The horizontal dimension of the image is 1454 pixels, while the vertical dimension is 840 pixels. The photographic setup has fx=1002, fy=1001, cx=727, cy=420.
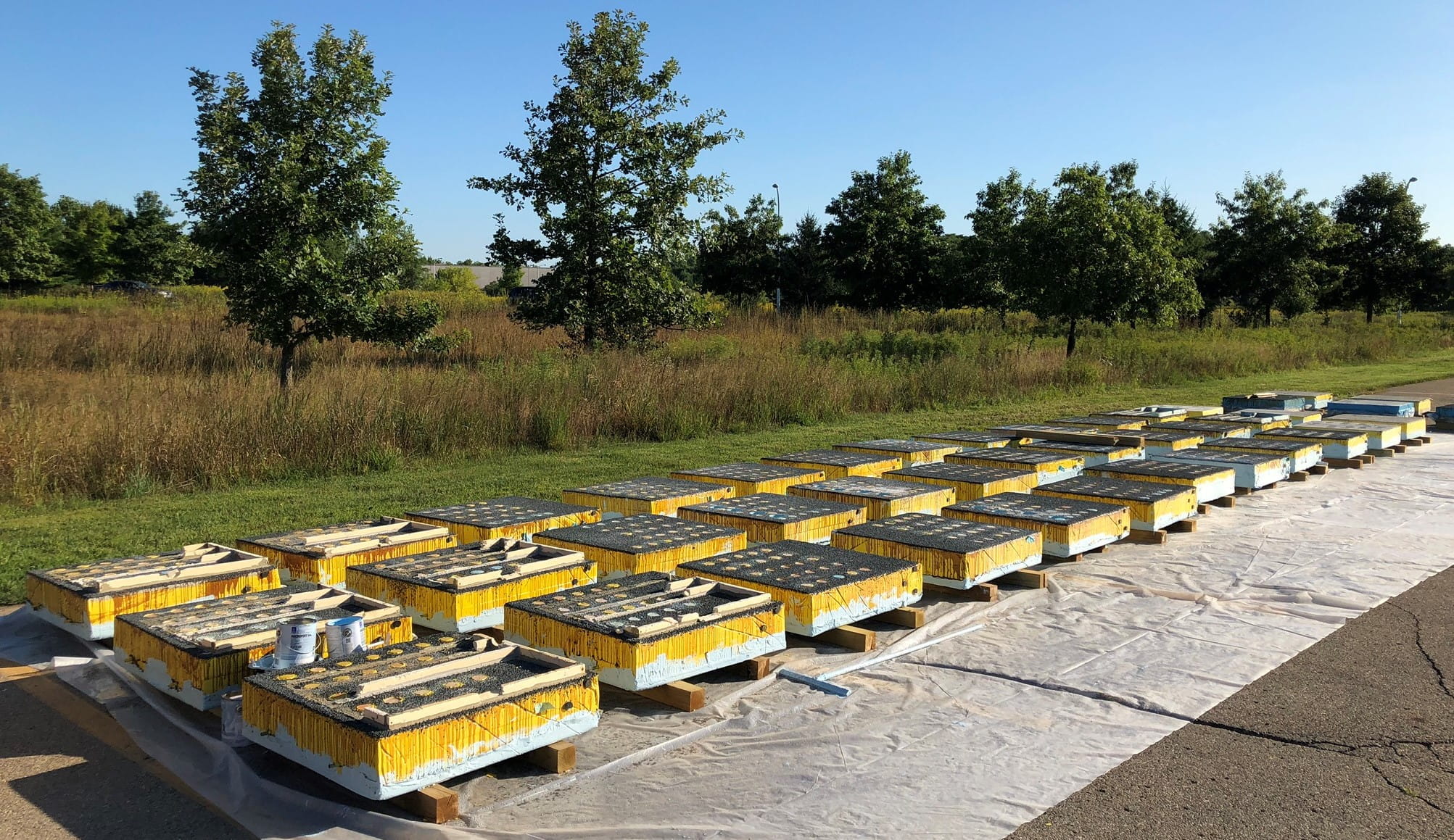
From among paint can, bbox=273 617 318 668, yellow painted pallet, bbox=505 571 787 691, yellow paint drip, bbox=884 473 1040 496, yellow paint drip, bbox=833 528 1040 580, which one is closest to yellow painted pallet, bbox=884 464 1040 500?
yellow paint drip, bbox=884 473 1040 496

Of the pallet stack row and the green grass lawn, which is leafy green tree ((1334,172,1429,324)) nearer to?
the green grass lawn

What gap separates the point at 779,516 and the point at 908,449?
372 centimetres

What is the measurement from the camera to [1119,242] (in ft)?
71.5

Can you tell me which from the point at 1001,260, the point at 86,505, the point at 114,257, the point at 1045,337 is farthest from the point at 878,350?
the point at 114,257

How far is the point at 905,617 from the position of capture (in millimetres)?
5555

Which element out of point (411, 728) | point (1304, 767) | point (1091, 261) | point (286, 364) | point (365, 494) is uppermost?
point (1091, 261)

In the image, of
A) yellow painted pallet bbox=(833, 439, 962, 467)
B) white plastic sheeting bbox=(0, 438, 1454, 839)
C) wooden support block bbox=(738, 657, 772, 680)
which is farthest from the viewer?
yellow painted pallet bbox=(833, 439, 962, 467)

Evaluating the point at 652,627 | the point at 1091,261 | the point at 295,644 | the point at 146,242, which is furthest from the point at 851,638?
Answer: the point at 146,242

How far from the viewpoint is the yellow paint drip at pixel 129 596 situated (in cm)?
506

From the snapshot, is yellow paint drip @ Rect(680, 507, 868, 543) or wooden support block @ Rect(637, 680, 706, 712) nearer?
wooden support block @ Rect(637, 680, 706, 712)

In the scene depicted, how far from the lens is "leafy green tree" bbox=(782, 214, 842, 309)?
34875 millimetres

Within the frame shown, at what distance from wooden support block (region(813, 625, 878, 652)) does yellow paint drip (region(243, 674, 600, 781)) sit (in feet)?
5.55

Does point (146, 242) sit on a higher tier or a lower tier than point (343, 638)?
higher

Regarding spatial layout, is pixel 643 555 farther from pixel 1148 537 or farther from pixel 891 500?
pixel 1148 537
